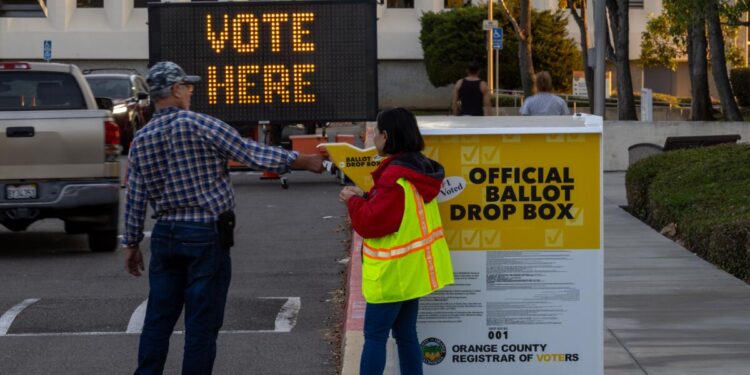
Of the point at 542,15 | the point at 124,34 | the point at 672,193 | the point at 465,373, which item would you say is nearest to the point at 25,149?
the point at 672,193

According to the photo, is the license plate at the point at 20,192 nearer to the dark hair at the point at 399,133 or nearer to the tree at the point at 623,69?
the dark hair at the point at 399,133

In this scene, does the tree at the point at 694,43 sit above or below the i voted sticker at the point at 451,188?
above

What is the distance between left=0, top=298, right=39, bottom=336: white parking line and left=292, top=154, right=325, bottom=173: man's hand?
3.99 meters

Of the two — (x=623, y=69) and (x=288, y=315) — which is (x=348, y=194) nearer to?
(x=288, y=315)

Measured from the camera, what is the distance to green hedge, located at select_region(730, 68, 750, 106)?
50.7 metres

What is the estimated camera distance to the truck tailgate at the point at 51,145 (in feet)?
45.0

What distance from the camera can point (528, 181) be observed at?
22.9ft

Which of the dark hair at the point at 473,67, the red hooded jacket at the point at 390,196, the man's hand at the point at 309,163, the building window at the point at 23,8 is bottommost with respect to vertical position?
the red hooded jacket at the point at 390,196

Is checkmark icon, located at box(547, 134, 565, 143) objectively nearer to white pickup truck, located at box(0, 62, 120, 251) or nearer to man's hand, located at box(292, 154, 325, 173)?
man's hand, located at box(292, 154, 325, 173)

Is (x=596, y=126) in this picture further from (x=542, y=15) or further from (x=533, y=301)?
(x=542, y=15)

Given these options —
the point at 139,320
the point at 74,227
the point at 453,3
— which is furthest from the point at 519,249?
the point at 453,3

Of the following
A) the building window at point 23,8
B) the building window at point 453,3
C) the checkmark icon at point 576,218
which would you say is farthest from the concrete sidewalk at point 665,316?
the building window at point 23,8

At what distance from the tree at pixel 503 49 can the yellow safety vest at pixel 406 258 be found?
159 ft

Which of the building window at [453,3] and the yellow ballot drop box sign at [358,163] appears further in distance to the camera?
the building window at [453,3]
